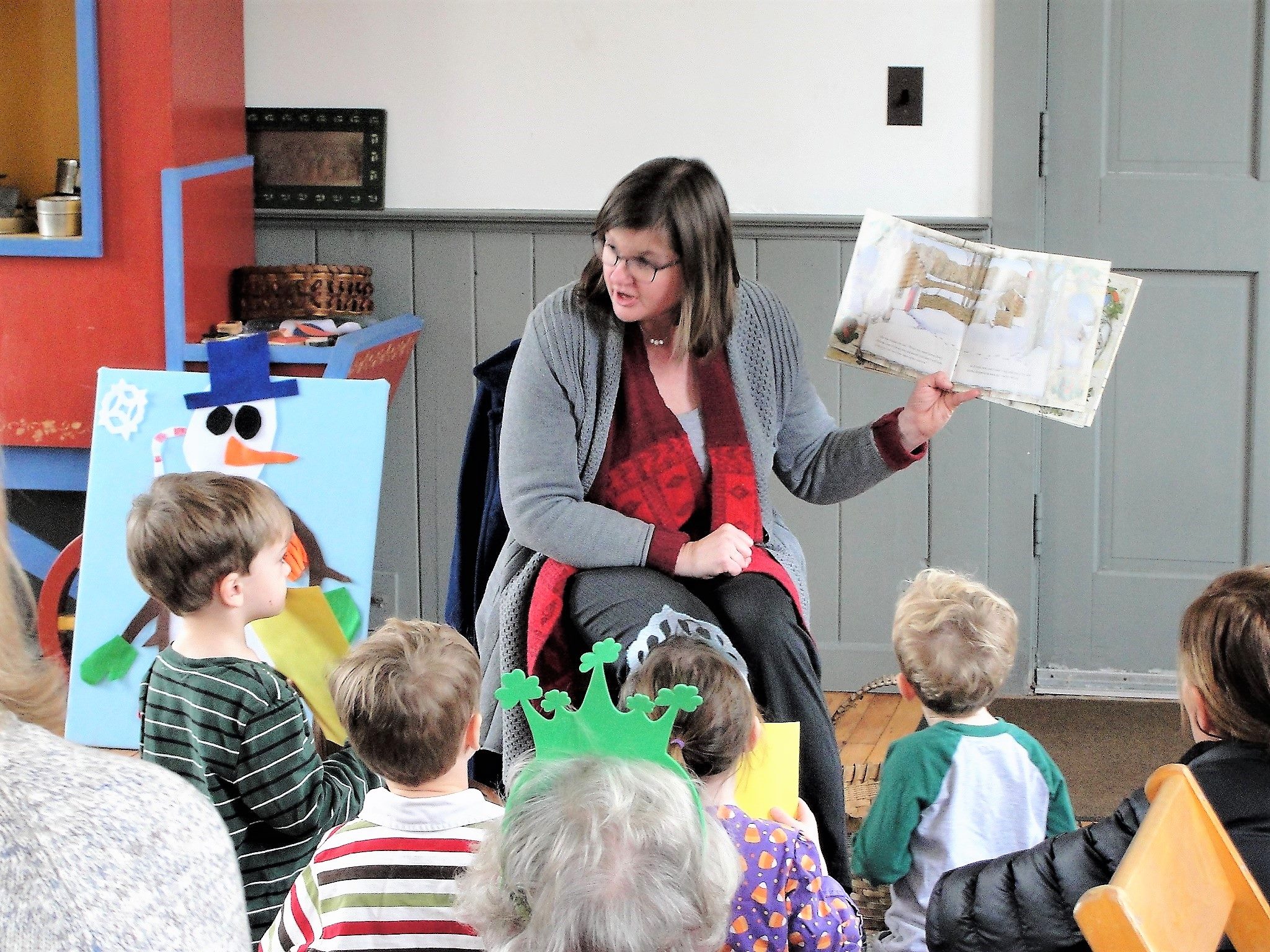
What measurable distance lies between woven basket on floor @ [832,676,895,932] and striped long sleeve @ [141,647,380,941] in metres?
0.68

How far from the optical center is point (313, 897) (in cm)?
129

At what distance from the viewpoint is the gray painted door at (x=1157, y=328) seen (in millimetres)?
3004

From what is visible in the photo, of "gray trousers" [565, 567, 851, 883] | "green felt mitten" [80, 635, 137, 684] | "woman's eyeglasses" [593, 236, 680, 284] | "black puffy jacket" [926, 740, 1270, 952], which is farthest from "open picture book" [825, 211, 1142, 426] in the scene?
"green felt mitten" [80, 635, 137, 684]

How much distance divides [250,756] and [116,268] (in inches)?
59.2

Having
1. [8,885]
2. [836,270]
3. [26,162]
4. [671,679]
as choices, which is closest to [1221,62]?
[836,270]

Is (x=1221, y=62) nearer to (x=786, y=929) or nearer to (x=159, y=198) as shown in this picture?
(x=159, y=198)

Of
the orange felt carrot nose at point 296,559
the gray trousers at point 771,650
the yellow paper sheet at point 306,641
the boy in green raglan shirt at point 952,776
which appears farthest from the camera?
the orange felt carrot nose at point 296,559

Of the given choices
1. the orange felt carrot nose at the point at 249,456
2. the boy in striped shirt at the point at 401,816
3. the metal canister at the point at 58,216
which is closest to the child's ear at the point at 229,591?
the boy in striped shirt at the point at 401,816

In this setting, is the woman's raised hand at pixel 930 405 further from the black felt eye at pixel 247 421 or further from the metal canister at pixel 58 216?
the metal canister at pixel 58 216

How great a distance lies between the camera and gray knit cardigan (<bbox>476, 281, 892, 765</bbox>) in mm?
1932

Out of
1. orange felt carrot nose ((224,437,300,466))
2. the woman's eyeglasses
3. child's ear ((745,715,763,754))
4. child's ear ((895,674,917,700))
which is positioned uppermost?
the woman's eyeglasses

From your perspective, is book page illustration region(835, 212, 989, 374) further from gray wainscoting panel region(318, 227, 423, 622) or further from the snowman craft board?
gray wainscoting panel region(318, 227, 423, 622)

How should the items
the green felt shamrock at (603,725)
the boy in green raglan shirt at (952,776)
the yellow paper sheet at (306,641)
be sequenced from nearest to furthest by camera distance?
the green felt shamrock at (603,725) < the boy in green raglan shirt at (952,776) < the yellow paper sheet at (306,641)

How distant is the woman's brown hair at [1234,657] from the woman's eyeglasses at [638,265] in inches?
35.2
